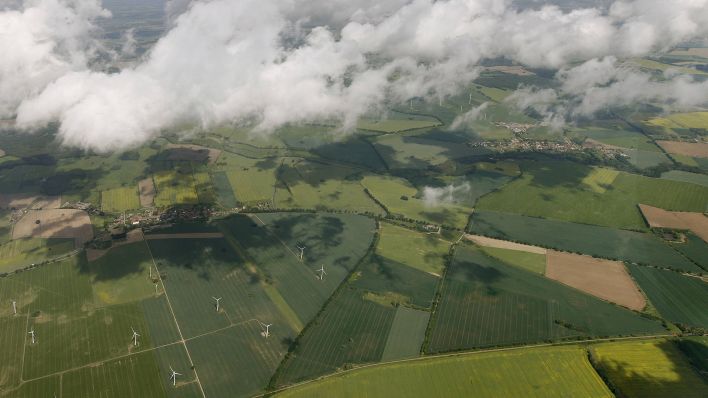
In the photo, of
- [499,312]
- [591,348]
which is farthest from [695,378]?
[499,312]

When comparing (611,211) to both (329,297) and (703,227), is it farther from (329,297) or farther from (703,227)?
(329,297)

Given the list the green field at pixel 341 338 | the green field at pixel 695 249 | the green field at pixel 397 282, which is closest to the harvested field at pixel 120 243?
the green field at pixel 341 338

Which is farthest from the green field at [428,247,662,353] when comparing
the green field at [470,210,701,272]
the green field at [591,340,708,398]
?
the green field at [470,210,701,272]

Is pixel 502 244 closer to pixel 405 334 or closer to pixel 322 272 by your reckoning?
pixel 405 334

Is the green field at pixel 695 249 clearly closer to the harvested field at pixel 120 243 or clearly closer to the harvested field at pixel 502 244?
the harvested field at pixel 502 244

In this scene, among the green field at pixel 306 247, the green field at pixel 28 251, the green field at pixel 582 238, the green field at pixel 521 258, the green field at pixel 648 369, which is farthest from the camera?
the green field at pixel 28 251

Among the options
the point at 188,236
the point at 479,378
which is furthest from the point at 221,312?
the point at 479,378

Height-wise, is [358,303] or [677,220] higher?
[677,220]

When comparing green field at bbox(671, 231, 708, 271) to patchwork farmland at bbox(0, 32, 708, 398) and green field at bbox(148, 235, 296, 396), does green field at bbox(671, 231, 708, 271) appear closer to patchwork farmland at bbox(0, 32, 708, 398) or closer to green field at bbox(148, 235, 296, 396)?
patchwork farmland at bbox(0, 32, 708, 398)
